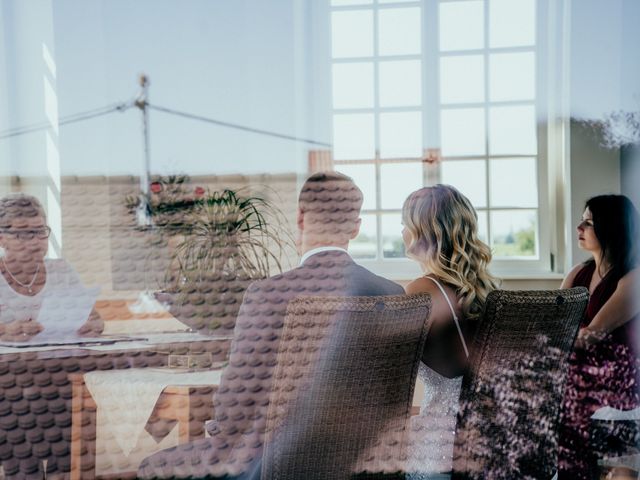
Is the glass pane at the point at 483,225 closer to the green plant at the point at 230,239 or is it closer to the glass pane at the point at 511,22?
the glass pane at the point at 511,22

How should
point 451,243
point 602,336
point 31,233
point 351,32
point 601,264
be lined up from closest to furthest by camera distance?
point 31,233 → point 351,32 → point 601,264 → point 602,336 → point 451,243

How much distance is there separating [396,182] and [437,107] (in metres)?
0.15

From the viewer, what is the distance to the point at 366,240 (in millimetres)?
1177

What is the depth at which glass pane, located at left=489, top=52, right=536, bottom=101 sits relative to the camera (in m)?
1.17

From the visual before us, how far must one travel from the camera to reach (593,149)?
1.26 m

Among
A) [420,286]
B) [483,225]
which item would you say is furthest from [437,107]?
[420,286]

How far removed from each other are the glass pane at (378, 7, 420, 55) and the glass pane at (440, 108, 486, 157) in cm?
14

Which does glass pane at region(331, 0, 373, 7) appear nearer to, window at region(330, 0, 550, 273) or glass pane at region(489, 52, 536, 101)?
window at region(330, 0, 550, 273)

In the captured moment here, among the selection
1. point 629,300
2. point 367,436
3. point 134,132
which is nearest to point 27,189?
point 134,132

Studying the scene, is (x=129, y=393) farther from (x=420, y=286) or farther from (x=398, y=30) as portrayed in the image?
(x=398, y=30)

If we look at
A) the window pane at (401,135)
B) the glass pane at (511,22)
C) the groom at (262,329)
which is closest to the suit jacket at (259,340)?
the groom at (262,329)

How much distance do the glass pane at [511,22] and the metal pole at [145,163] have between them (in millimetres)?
585

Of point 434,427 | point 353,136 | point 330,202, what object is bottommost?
point 434,427

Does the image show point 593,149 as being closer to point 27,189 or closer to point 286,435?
point 286,435
